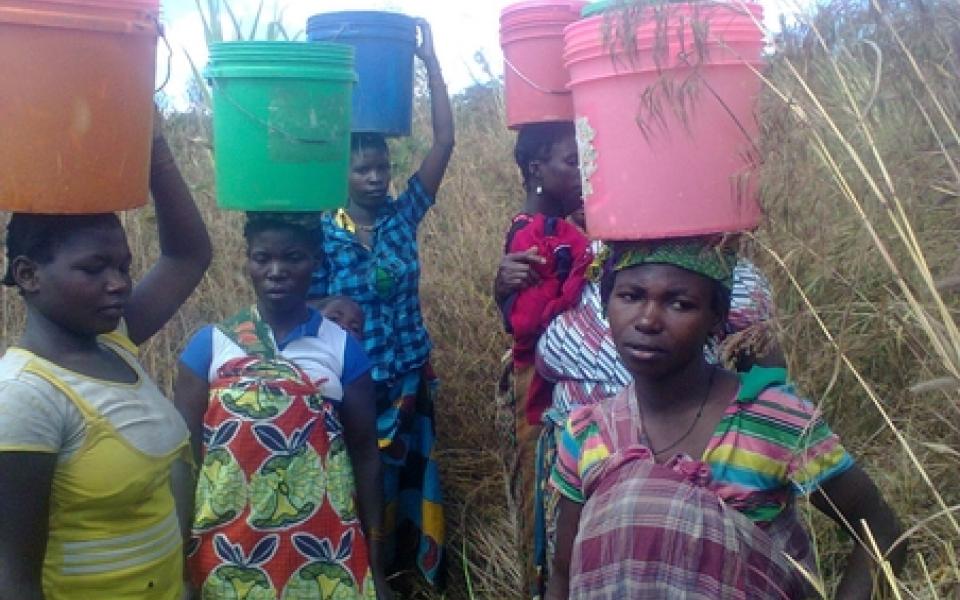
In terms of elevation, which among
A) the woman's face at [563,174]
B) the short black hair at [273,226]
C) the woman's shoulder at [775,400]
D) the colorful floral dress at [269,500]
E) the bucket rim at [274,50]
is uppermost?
the bucket rim at [274,50]

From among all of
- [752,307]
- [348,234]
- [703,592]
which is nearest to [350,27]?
[348,234]

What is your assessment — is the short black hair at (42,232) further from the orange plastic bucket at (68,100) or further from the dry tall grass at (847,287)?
the dry tall grass at (847,287)

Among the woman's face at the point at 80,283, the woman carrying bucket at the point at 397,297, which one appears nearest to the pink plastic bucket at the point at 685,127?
the woman's face at the point at 80,283

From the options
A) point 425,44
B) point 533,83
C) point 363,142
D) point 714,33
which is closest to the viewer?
point 714,33

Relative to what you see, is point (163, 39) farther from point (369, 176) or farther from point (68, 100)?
point (369, 176)

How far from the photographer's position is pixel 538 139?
343 cm

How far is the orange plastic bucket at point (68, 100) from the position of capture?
186 centimetres

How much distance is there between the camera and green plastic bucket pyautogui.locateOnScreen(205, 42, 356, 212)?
9.43 feet

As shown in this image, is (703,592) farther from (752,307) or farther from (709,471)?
(752,307)

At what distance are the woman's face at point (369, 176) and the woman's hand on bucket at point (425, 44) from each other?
36 centimetres

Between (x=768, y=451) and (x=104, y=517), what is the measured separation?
3.89ft

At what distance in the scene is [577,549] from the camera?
1880 millimetres

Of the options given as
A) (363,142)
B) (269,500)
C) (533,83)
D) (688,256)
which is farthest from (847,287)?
(363,142)

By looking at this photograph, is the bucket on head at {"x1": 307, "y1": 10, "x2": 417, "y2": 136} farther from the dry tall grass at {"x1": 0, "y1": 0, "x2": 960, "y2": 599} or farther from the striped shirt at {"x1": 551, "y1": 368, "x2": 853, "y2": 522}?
the striped shirt at {"x1": 551, "y1": 368, "x2": 853, "y2": 522}
